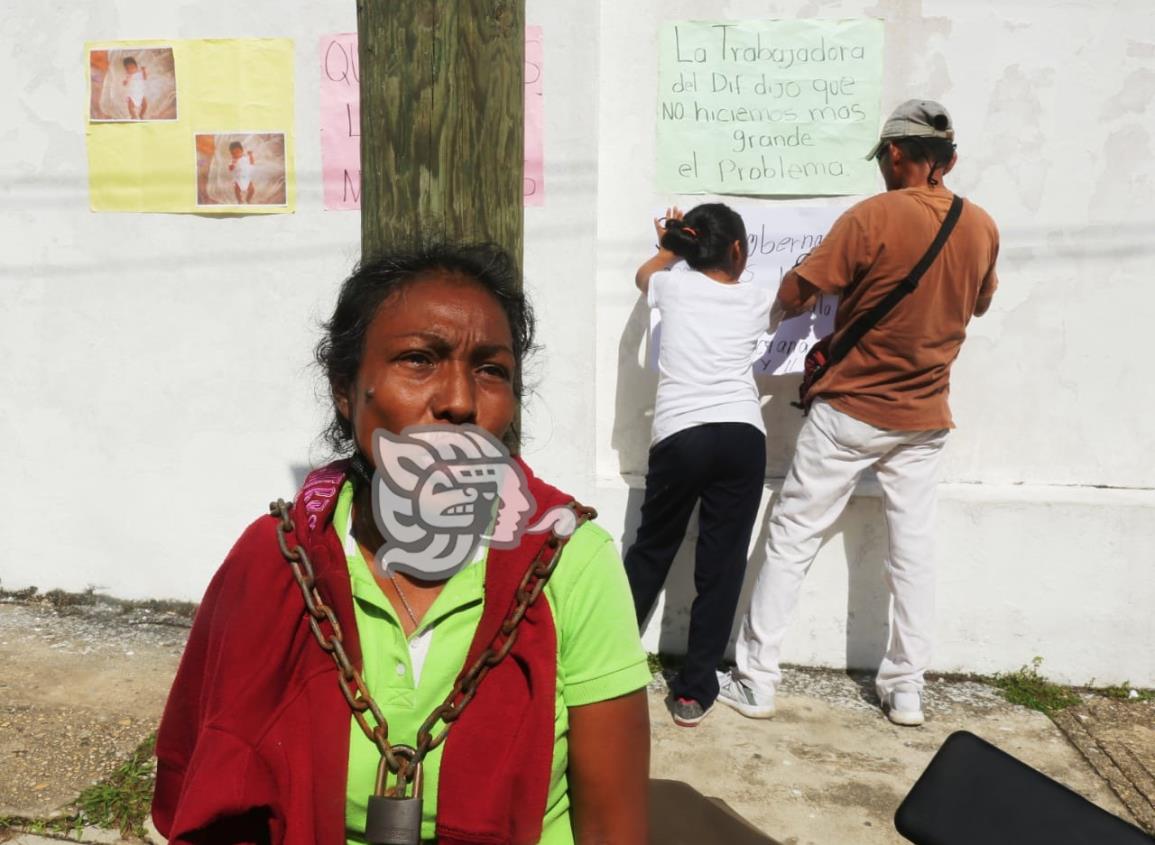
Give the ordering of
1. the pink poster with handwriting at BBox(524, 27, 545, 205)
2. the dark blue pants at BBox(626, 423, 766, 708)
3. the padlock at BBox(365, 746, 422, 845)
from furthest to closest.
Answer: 1. the pink poster with handwriting at BBox(524, 27, 545, 205)
2. the dark blue pants at BBox(626, 423, 766, 708)
3. the padlock at BBox(365, 746, 422, 845)

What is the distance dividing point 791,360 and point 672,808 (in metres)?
2.57

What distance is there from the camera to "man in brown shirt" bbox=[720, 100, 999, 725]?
130 inches

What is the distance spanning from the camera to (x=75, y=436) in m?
4.30

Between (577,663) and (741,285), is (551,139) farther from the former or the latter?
(577,663)

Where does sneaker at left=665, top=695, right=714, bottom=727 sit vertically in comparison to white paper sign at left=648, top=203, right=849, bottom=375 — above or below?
below

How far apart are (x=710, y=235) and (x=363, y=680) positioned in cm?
246

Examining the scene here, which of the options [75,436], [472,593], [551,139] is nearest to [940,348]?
[551,139]

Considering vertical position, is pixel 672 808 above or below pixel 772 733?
above

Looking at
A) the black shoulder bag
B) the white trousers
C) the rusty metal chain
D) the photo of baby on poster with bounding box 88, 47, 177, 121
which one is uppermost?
the photo of baby on poster with bounding box 88, 47, 177, 121

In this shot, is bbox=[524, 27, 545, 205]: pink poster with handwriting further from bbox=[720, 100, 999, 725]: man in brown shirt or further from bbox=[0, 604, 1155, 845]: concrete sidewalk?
bbox=[0, 604, 1155, 845]: concrete sidewalk

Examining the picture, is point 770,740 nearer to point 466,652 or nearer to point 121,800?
point 121,800

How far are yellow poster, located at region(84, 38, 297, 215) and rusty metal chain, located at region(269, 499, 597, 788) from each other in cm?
298

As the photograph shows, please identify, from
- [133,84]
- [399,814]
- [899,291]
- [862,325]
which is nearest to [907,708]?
[862,325]

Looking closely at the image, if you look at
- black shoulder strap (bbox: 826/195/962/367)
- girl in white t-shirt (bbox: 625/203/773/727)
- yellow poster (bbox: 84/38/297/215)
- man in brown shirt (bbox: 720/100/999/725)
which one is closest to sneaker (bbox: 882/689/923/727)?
man in brown shirt (bbox: 720/100/999/725)
